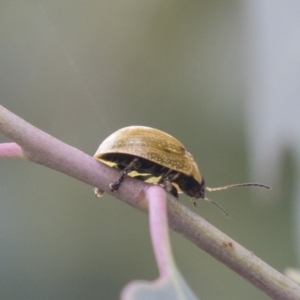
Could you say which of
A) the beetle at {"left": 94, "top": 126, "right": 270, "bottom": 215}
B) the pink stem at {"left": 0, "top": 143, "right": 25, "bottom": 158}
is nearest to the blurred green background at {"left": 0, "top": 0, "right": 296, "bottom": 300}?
the beetle at {"left": 94, "top": 126, "right": 270, "bottom": 215}

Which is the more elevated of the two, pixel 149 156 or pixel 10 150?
pixel 149 156

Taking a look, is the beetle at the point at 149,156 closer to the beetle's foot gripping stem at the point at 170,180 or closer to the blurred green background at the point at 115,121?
the beetle's foot gripping stem at the point at 170,180

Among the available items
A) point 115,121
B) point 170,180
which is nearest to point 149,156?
point 170,180

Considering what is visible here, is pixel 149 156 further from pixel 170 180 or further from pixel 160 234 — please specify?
pixel 160 234

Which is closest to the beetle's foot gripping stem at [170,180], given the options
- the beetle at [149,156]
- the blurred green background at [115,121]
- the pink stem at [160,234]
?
the beetle at [149,156]

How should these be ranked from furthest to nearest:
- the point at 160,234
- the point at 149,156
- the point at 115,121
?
the point at 115,121 < the point at 149,156 < the point at 160,234

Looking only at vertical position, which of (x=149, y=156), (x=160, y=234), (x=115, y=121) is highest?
(x=115, y=121)

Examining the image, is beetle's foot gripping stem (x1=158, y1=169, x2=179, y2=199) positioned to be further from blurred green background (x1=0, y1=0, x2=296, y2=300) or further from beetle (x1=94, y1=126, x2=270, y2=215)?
blurred green background (x1=0, y1=0, x2=296, y2=300)
